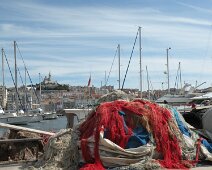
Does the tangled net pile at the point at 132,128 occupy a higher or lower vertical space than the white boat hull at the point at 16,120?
higher

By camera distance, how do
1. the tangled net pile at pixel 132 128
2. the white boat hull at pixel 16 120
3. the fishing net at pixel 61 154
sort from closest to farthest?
the tangled net pile at pixel 132 128 → the fishing net at pixel 61 154 → the white boat hull at pixel 16 120

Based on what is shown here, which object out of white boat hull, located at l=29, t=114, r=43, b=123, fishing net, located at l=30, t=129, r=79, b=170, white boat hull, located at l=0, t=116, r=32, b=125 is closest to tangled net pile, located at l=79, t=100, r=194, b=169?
fishing net, located at l=30, t=129, r=79, b=170

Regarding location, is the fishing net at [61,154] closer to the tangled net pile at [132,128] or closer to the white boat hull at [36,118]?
the tangled net pile at [132,128]

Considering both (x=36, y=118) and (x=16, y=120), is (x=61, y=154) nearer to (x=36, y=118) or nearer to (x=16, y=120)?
(x=16, y=120)

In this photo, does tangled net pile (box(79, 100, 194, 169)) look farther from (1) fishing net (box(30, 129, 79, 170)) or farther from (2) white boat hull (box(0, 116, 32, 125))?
(2) white boat hull (box(0, 116, 32, 125))

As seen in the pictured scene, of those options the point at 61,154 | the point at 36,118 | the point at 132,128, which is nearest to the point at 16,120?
the point at 36,118

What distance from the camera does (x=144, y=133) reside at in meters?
7.08

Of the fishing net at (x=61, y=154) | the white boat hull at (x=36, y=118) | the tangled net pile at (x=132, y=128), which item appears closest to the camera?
the tangled net pile at (x=132, y=128)

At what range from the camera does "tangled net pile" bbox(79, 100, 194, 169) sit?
694 centimetres

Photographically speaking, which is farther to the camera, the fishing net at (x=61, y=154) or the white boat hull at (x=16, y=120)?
the white boat hull at (x=16, y=120)

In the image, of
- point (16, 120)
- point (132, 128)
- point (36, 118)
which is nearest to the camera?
point (132, 128)

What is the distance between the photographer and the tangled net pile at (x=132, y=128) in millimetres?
6941

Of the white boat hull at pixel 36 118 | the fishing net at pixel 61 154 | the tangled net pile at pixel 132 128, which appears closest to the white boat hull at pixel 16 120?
the white boat hull at pixel 36 118

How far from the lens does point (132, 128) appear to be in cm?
715
